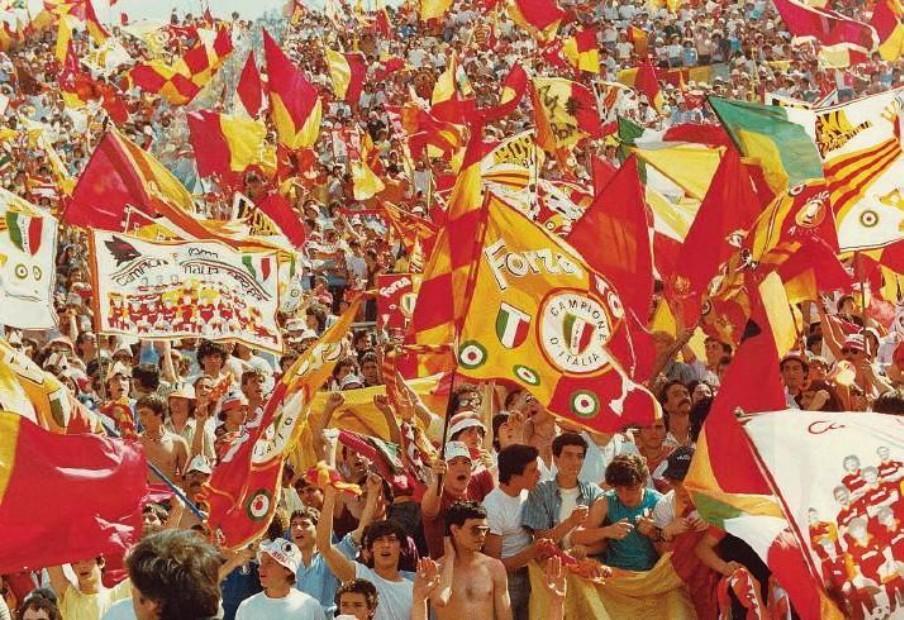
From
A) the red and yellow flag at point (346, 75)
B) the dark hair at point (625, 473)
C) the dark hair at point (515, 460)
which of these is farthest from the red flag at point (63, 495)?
the red and yellow flag at point (346, 75)

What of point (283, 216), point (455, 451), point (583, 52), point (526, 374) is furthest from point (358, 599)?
point (583, 52)

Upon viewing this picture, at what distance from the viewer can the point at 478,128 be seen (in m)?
10.8

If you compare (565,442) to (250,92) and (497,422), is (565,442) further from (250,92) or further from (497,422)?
(250,92)

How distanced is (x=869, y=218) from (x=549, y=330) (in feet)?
8.31

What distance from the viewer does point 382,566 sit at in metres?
7.35

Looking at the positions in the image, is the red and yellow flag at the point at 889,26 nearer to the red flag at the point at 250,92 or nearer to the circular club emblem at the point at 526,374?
the red flag at the point at 250,92

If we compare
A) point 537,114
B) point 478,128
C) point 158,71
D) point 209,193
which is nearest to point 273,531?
point 478,128

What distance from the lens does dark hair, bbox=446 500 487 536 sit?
7289 millimetres

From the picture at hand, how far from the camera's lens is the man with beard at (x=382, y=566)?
23.9 feet

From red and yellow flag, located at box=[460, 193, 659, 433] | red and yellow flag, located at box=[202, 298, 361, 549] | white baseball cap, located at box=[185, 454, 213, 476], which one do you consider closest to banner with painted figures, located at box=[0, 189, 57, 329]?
white baseball cap, located at box=[185, 454, 213, 476]

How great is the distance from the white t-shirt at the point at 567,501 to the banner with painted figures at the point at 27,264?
15.0ft

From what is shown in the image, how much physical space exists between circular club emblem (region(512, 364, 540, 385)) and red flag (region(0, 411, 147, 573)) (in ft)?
6.91

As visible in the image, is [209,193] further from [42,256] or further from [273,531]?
[273,531]

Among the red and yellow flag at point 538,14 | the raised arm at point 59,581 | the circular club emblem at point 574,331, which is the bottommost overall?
the raised arm at point 59,581
